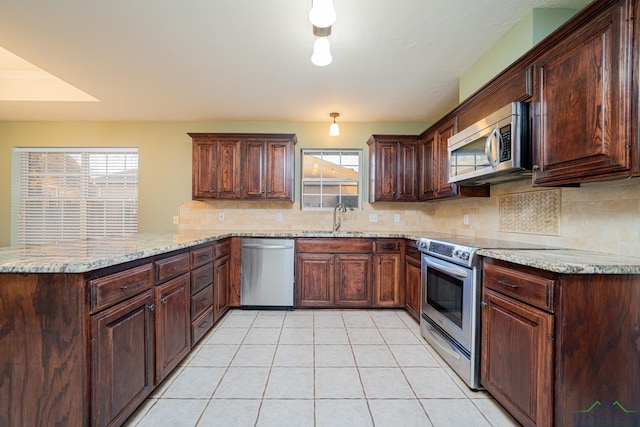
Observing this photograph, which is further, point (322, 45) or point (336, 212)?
point (336, 212)

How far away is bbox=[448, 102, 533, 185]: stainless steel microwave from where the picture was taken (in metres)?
1.79

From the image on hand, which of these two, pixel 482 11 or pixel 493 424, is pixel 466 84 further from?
pixel 493 424

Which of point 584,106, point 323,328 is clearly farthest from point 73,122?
point 584,106

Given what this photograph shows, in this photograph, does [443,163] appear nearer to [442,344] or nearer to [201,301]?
[442,344]

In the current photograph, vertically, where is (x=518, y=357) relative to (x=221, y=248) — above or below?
below

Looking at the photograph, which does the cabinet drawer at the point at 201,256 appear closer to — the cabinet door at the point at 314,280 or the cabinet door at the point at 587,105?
the cabinet door at the point at 314,280

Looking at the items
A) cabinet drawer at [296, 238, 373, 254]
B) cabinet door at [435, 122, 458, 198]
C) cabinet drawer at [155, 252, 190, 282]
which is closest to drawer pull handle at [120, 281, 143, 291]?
cabinet drawer at [155, 252, 190, 282]

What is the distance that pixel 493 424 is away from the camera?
5.07ft

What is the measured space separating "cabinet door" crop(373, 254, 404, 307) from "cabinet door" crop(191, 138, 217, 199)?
2208 mm

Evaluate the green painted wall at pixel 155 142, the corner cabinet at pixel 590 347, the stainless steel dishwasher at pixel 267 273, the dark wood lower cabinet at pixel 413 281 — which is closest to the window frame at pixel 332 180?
the green painted wall at pixel 155 142

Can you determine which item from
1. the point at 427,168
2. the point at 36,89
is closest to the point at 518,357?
the point at 427,168

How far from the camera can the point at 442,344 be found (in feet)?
7.18

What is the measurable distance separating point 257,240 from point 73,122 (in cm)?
321

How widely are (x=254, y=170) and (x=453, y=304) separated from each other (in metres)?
2.65
